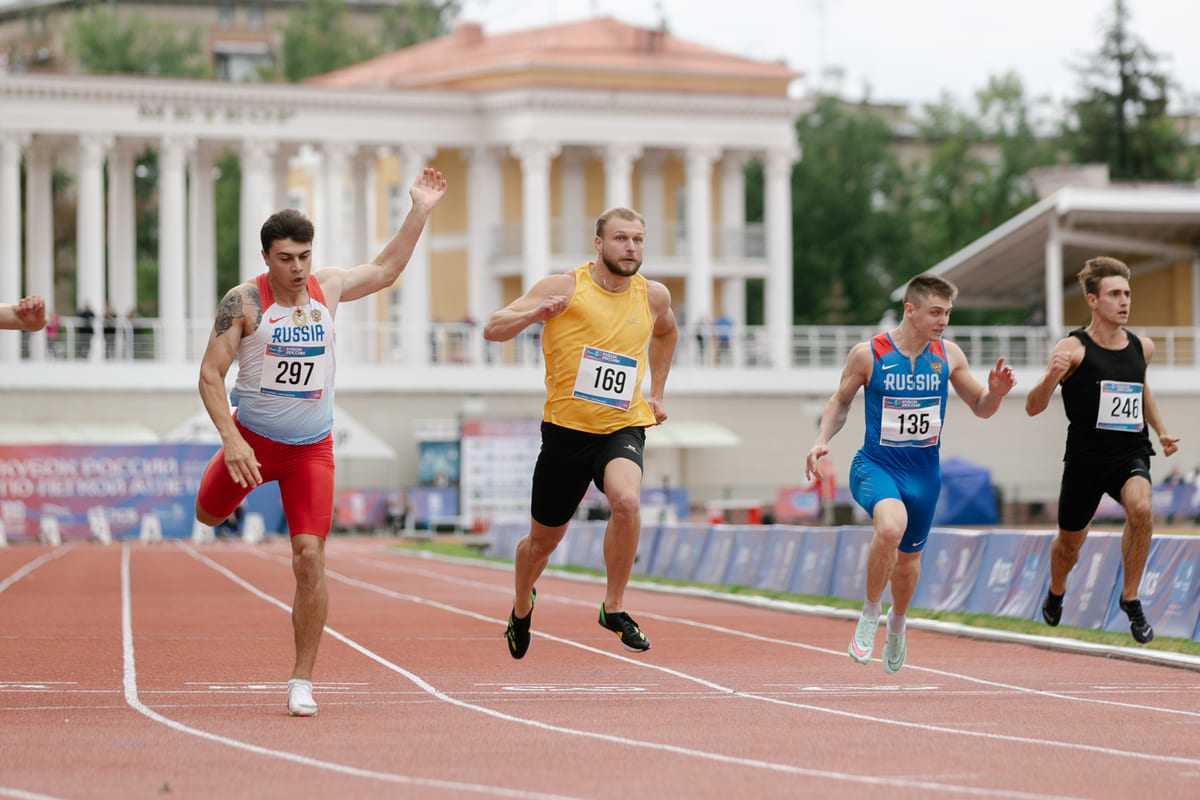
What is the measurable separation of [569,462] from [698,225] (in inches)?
2045

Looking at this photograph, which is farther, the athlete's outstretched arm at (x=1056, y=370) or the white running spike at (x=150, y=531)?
the white running spike at (x=150, y=531)

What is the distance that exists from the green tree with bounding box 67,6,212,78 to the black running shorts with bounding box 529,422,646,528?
76.2m

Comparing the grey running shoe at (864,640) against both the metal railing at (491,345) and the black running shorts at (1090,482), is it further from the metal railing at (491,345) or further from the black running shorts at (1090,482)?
the metal railing at (491,345)

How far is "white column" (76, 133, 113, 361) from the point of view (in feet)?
190

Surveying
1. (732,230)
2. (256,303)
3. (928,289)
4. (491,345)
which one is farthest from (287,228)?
(732,230)

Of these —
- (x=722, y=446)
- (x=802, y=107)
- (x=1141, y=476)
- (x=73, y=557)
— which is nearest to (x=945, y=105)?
(x=802, y=107)

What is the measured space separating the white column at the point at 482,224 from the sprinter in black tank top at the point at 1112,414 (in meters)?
49.6

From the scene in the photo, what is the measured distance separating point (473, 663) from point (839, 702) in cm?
322

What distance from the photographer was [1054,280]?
53375mm

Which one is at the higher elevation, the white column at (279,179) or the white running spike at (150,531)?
the white column at (279,179)

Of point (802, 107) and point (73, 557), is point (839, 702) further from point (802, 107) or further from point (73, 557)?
point (802, 107)

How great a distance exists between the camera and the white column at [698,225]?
203 ft

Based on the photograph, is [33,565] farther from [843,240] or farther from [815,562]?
[843,240]

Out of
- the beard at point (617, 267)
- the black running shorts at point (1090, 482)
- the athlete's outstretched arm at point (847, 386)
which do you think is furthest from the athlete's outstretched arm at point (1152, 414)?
the beard at point (617, 267)
